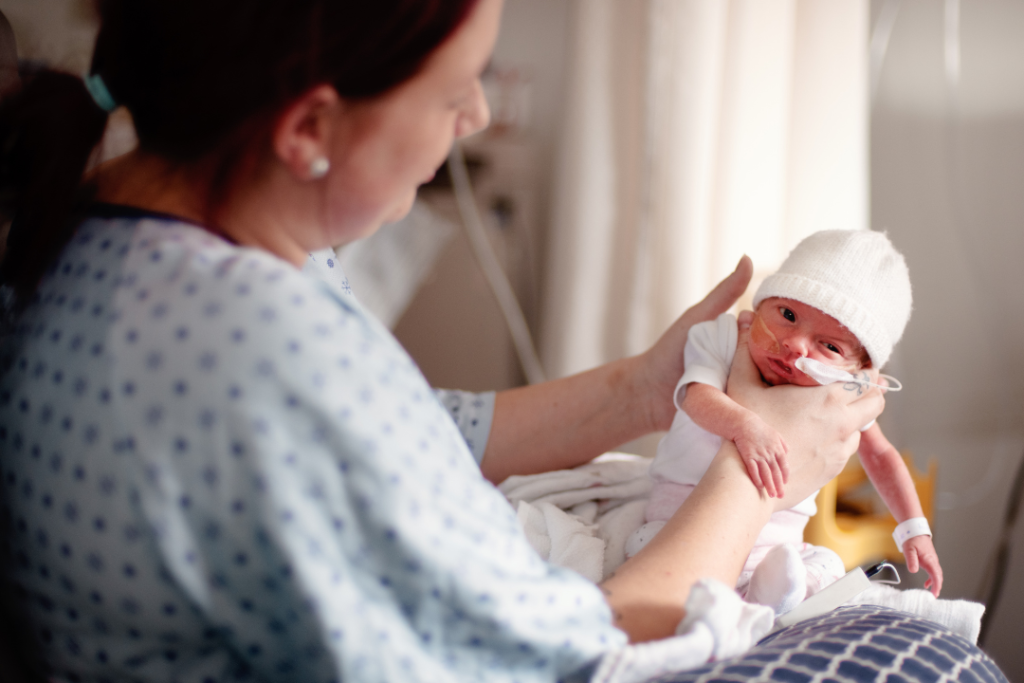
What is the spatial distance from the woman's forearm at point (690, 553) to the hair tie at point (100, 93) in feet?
1.82

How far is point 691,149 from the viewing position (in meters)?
1.44

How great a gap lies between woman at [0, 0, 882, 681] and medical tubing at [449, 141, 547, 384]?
1.36 metres

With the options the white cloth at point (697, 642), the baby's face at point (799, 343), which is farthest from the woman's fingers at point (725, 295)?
the white cloth at point (697, 642)

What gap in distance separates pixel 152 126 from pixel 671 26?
3.80 ft

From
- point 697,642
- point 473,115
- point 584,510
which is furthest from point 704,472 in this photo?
point 473,115

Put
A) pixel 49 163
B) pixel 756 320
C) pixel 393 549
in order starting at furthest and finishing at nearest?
pixel 756 320
pixel 49 163
pixel 393 549

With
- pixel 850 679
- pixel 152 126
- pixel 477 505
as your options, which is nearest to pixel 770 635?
pixel 850 679

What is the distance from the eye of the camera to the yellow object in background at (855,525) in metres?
1.32

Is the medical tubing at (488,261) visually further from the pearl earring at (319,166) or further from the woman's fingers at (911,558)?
the pearl earring at (319,166)

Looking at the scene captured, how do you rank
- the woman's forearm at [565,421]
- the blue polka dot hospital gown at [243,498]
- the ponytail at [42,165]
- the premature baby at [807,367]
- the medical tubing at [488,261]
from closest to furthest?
the blue polka dot hospital gown at [243,498] → the ponytail at [42,165] → the premature baby at [807,367] → the woman's forearm at [565,421] → the medical tubing at [488,261]

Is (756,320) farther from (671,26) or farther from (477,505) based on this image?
(671,26)

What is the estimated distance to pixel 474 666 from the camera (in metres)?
0.49

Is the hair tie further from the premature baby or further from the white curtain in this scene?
the white curtain

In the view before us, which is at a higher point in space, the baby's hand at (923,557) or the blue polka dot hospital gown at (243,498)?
the blue polka dot hospital gown at (243,498)
